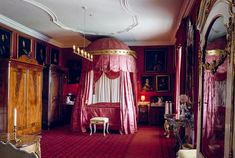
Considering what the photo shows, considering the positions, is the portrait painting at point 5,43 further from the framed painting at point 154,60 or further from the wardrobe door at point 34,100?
the framed painting at point 154,60

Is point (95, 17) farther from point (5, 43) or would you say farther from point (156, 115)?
point (156, 115)

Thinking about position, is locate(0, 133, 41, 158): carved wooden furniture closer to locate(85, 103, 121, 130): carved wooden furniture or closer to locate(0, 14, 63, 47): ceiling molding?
locate(0, 14, 63, 47): ceiling molding

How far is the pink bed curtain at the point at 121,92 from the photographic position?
8234 millimetres

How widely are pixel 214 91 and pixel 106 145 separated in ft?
15.7

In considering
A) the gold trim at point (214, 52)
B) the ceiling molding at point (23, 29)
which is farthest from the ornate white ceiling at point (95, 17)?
the gold trim at point (214, 52)

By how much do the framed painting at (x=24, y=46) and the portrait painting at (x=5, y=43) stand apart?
514mm

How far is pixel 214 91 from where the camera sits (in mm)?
2010

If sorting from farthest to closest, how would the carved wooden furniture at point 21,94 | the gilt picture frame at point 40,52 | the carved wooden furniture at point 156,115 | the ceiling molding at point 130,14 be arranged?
the carved wooden furniture at point 156,115, the gilt picture frame at point 40,52, the carved wooden furniture at point 21,94, the ceiling molding at point 130,14

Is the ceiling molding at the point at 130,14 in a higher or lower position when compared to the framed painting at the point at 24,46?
higher

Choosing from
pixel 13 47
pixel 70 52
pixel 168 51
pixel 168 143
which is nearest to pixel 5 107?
pixel 13 47

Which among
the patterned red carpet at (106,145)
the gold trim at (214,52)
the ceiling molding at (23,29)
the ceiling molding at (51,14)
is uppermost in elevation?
the ceiling molding at (51,14)

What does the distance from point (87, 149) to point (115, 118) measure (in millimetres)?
2652

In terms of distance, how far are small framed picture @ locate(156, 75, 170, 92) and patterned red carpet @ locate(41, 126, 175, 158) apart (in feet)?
6.74

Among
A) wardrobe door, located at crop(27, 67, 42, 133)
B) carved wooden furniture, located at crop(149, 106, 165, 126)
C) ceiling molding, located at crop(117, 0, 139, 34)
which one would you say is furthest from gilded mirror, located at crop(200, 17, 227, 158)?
carved wooden furniture, located at crop(149, 106, 165, 126)
